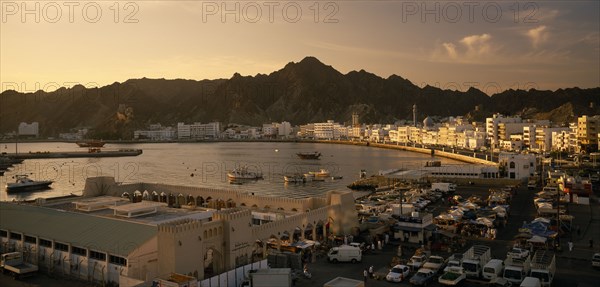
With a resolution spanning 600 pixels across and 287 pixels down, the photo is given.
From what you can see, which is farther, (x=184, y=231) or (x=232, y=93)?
(x=232, y=93)

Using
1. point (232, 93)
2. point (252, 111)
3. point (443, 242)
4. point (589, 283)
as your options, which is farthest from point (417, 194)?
point (232, 93)

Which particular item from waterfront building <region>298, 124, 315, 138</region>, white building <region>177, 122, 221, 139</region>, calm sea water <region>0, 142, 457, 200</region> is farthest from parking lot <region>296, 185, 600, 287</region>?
white building <region>177, 122, 221, 139</region>

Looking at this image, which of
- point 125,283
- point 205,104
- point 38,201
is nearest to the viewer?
point 125,283

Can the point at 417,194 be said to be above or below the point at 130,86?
below

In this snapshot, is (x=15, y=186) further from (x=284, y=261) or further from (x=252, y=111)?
(x=252, y=111)

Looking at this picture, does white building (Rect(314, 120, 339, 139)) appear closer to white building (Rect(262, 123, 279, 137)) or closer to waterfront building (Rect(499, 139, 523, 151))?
white building (Rect(262, 123, 279, 137))
